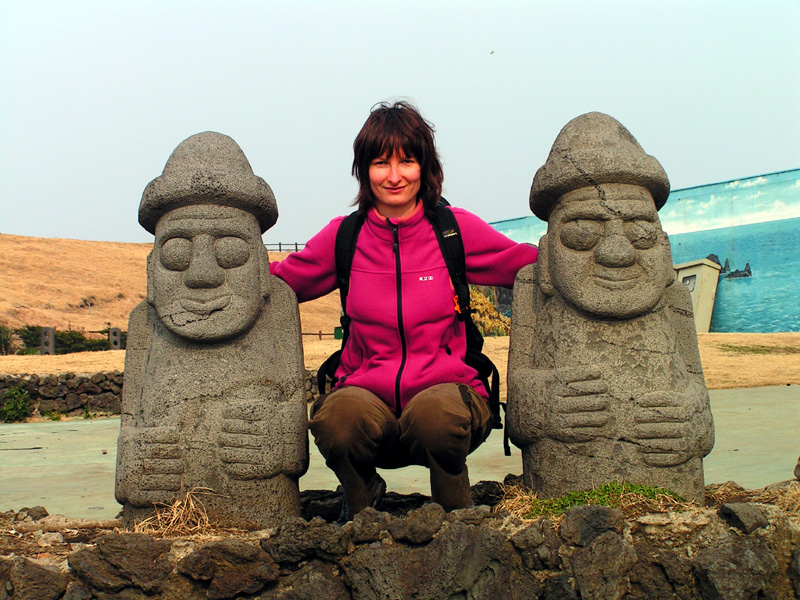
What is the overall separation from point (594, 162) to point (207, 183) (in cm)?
171

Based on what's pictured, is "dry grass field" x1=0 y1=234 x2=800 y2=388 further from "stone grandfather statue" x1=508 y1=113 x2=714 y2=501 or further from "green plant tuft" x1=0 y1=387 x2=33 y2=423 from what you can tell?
"stone grandfather statue" x1=508 y1=113 x2=714 y2=501

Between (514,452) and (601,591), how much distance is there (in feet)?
16.0

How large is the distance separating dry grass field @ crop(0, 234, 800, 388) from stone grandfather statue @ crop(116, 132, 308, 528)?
377 inches

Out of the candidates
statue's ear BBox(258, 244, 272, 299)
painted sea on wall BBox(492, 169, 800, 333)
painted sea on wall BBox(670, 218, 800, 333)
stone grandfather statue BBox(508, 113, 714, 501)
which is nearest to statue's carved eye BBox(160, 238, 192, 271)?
statue's ear BBox(258, 244, 272, 299)

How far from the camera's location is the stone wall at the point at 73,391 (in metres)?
11.5

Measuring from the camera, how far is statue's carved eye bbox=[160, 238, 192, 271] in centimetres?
348

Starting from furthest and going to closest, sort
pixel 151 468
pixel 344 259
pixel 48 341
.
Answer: pixel 48 341, pixel 344 259, pixel 151 468

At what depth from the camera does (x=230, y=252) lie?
11.5 ft

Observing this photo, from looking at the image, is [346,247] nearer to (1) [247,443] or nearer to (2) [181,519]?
(1) [247,443]

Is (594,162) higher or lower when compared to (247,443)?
higher

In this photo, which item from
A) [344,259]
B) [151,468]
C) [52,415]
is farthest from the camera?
[52,415]

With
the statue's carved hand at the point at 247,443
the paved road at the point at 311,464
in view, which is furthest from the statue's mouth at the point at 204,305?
the paved road at the point at 311,464

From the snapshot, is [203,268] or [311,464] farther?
[311,464]

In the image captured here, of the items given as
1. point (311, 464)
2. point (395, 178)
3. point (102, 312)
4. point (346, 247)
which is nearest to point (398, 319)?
point (346, 247)
